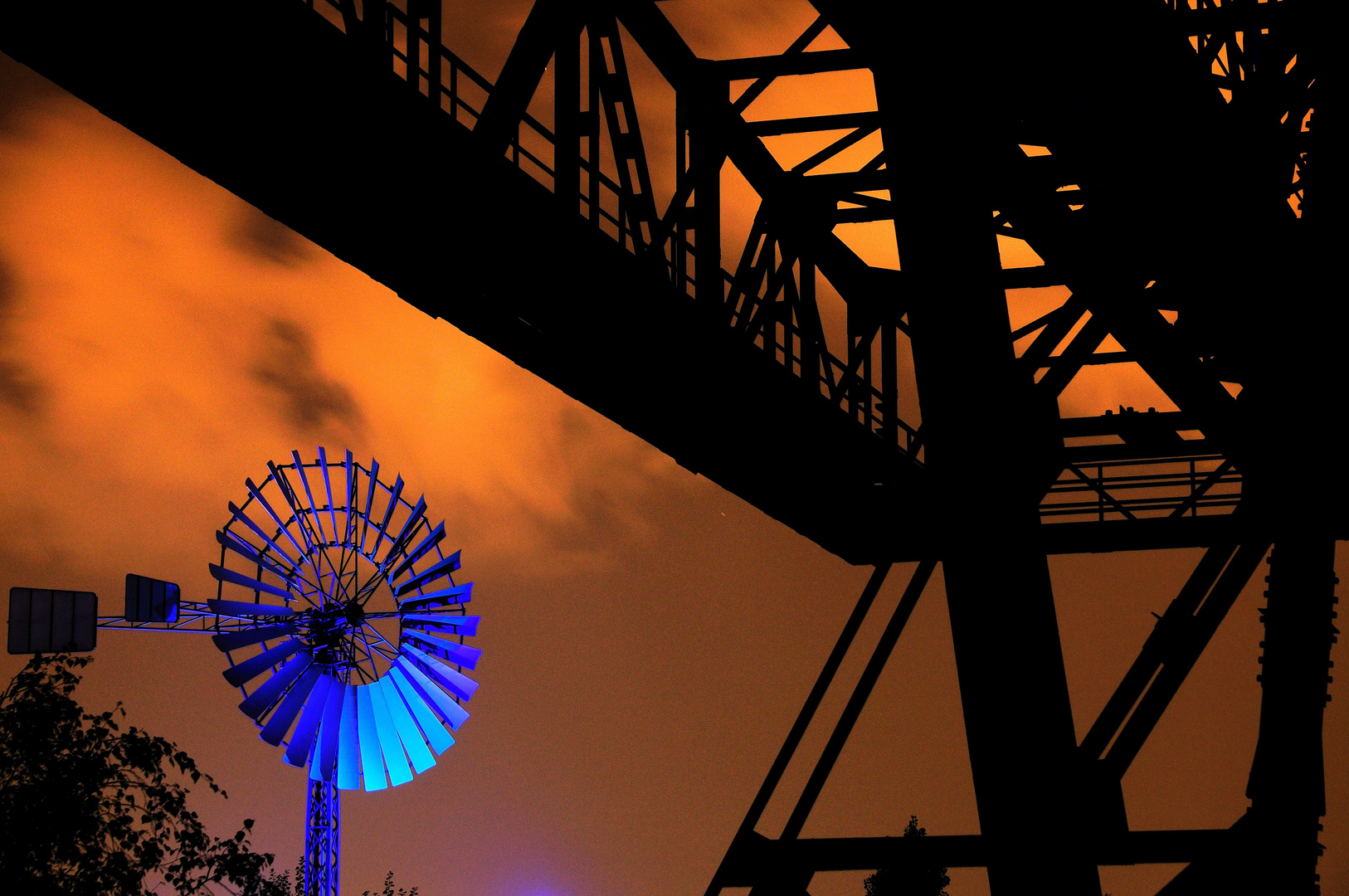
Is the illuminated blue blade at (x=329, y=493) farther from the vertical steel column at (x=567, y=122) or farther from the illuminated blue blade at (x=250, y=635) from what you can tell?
the vertical steel column at (x=567, y=122)

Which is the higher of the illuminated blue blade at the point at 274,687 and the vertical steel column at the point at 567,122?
the illuminated blue blade at the point at 274,687

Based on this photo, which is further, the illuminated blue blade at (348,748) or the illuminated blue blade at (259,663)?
the illuminated blue blade at (348,748)

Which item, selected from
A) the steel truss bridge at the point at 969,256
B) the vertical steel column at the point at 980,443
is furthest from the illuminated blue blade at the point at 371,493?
the vertical steel column at the point at 980,443

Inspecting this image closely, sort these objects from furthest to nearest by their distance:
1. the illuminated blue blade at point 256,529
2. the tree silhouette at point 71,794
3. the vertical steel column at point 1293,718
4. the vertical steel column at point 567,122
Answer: the illuminated blue blade at point 256,529, the tree silhouette at point 71,794, the vertical steel column at point 567,122, the vertical steel column at point 1293,718

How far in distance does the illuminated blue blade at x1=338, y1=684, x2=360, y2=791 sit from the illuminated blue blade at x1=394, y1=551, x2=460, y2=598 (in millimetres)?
2496

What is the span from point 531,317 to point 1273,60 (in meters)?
5.55

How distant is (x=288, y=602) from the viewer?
28.9 metres

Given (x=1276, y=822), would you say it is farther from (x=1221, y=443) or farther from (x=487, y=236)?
(x=487, y=236)

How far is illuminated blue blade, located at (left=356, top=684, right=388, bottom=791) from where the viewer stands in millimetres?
29094

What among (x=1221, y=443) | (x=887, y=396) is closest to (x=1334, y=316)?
(x=1221, y=443)

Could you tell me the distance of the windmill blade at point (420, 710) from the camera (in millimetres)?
29719

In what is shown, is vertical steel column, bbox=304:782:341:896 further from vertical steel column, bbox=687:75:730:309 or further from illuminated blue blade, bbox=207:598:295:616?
vertical steel column, bbox=687:75:730:309

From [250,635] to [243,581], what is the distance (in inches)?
42.5

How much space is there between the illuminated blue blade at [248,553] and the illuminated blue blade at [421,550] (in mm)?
2562
